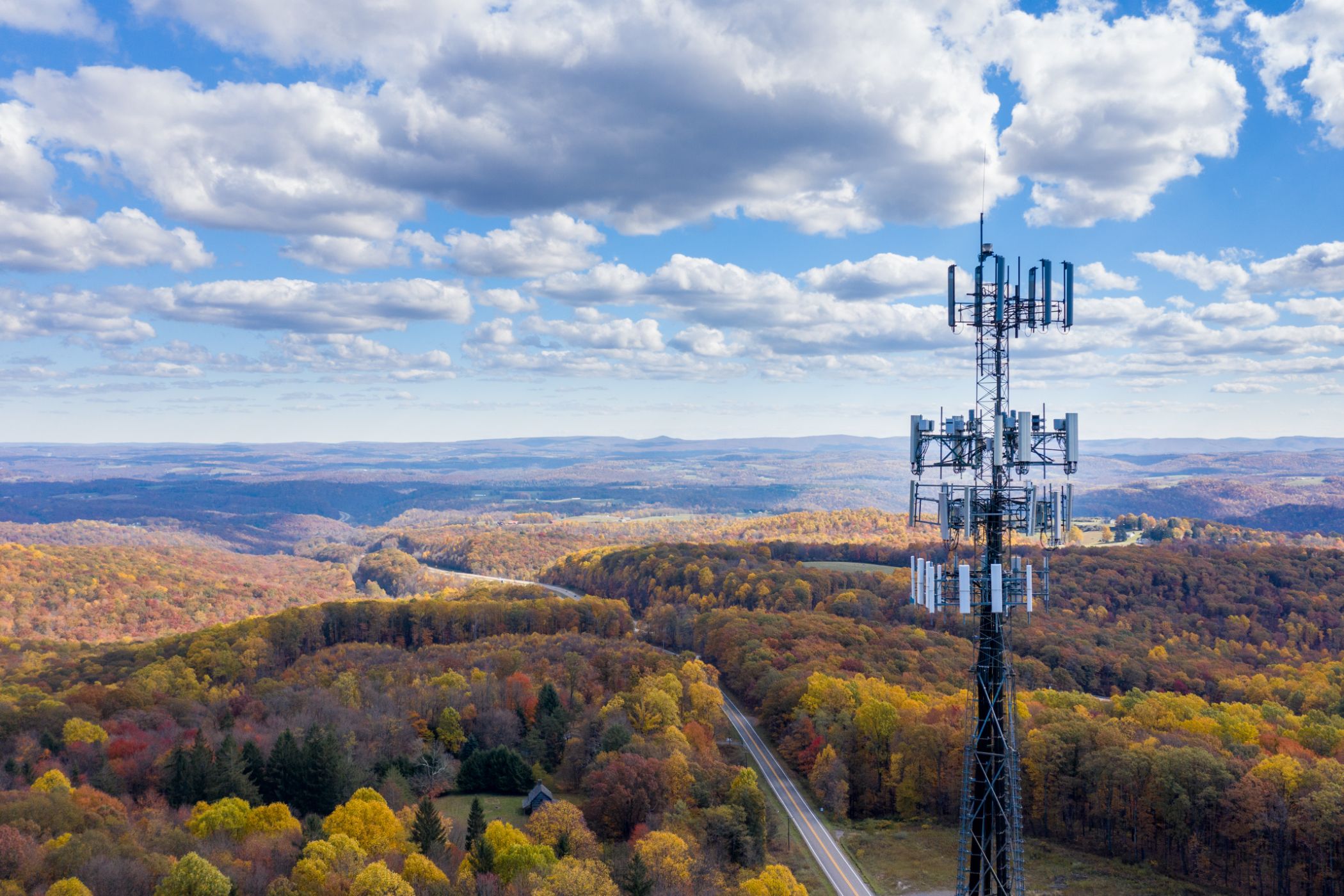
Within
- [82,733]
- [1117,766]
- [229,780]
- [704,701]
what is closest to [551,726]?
[704,701]

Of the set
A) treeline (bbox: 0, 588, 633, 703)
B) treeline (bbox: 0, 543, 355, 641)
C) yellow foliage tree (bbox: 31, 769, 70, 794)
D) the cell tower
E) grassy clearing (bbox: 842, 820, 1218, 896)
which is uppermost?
the cell tower

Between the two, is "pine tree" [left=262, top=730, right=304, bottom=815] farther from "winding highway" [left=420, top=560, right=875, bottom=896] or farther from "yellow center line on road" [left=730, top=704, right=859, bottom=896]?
"yellow center line on road" [left=730, top=704, right=859, bottom=896]

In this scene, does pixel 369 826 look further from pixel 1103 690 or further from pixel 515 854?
pixel 1103 690

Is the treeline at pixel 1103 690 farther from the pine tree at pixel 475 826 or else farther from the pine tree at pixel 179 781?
the pine tree at pixel 179 781

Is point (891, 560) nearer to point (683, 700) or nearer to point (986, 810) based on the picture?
point (683, 700)

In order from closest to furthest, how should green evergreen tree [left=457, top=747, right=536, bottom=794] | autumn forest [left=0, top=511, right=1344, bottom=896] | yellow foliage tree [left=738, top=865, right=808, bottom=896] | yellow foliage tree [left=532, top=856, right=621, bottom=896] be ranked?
yellow foliage tree [left=532, top=856, right=621, bottom=896] < yellow foliage tree [left=738, top=865, right=808, bottom=896] < autumn forest [left=0, top=511, right=1344, bottom=896] < green evergreen tree [left=457, top=747, right=536, bottom=794]

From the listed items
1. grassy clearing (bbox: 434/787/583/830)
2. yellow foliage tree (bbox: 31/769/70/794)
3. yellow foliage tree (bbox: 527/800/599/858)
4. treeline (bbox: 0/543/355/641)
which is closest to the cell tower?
yellow foliage tree (bbox: 527/800/599/858)
